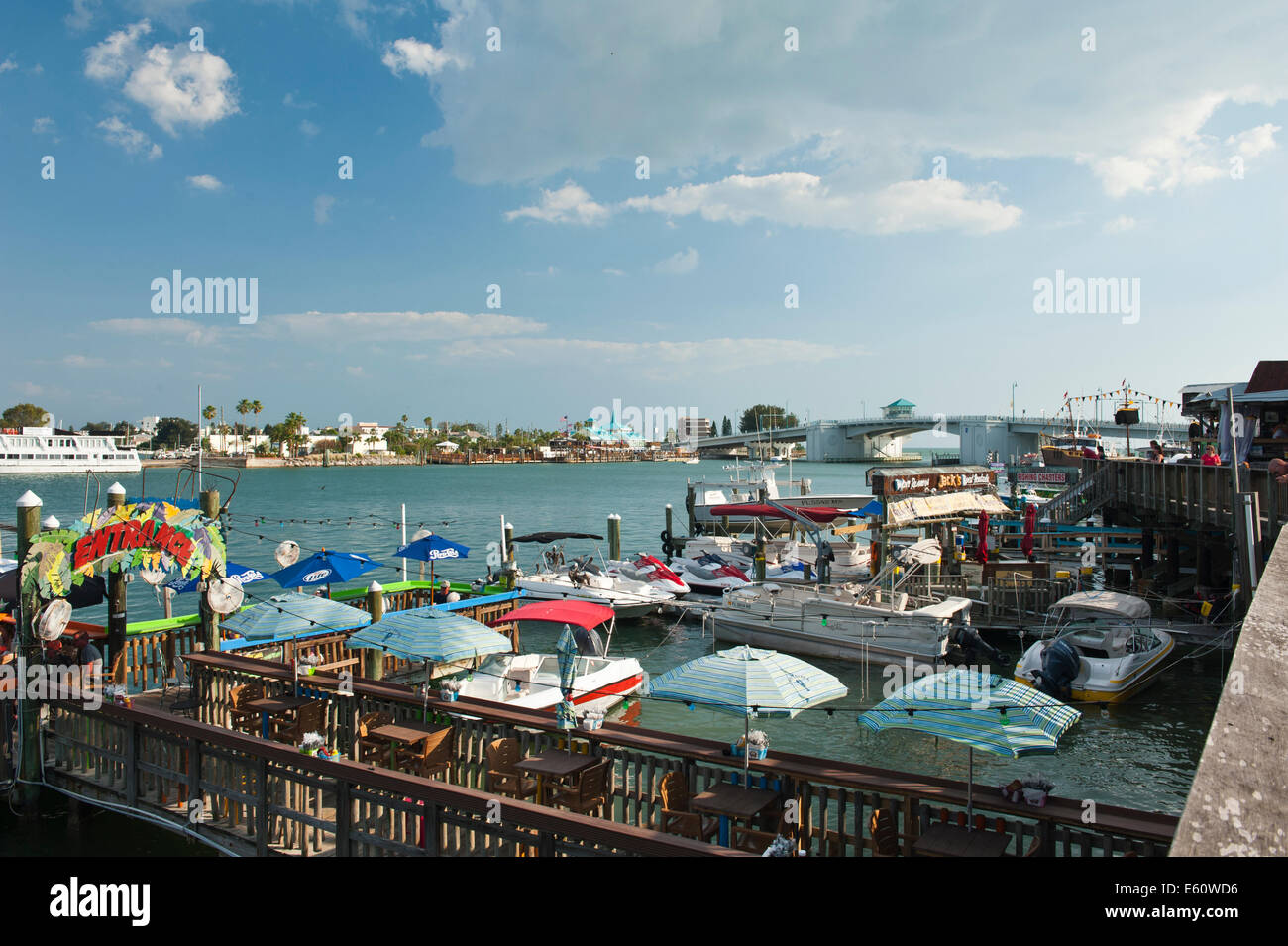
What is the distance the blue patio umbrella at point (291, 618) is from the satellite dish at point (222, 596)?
0.97 ft

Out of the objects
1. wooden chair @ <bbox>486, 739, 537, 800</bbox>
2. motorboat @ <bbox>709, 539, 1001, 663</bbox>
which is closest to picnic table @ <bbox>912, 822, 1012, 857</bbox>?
wooden chair @ <bbox>486, 739, 537, 800</bbox>

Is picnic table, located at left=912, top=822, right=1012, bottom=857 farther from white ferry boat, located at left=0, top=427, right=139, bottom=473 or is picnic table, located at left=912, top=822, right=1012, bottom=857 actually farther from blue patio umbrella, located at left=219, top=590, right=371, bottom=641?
white ferry boat, located at left=0, top=427, right=139, bottom=473

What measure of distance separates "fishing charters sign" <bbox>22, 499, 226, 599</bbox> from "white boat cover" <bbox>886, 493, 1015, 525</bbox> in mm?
20686

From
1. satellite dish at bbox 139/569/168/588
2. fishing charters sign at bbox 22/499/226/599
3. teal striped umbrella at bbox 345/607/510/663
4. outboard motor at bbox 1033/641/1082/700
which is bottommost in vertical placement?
outboard motor at bbox 1033/641/1082/700

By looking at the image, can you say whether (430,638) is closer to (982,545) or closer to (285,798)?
(285,798)

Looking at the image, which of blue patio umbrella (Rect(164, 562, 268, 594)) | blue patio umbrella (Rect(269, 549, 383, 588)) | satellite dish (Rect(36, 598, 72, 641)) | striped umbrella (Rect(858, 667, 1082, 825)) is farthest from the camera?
blue patio umbrella (Rect(269, 549, 383, 588))

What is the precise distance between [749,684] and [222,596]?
9.32 m

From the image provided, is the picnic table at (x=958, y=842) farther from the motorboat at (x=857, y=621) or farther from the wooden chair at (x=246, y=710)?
the motorboat at (x=857, y=621)

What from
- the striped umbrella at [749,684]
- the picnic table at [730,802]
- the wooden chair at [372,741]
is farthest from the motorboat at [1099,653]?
the wooden chair at [372,741]

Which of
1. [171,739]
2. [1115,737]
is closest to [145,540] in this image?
[171,739]

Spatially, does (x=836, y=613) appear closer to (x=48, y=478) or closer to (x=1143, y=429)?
(x=1143, y=429)

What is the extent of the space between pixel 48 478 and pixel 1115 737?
154 meters

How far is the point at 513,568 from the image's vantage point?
24.2 m

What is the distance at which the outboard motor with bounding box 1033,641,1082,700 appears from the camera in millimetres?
18125
